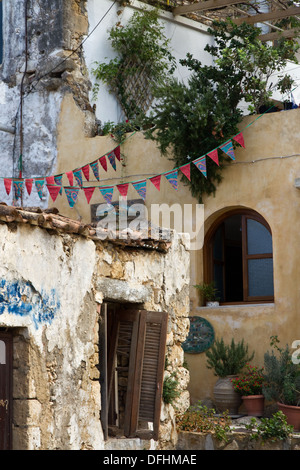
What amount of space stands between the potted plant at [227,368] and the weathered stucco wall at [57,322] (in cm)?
248

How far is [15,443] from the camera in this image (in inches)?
332

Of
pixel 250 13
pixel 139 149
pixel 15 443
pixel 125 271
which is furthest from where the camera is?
pixel 250 13

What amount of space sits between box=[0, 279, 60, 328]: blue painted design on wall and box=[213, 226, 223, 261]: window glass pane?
5820 mm

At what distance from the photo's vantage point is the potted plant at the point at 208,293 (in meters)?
13.7

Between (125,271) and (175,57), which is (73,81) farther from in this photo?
(125,271)

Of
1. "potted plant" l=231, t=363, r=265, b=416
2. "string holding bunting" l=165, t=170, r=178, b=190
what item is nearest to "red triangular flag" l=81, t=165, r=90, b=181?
"string holding bunting" l=165, t=170, r=178, b=190

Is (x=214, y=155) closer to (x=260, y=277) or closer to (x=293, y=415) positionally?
(x=260, y=277)

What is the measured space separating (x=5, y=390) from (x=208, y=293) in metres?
5.81

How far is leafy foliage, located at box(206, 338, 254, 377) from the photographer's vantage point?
41.8 feet
